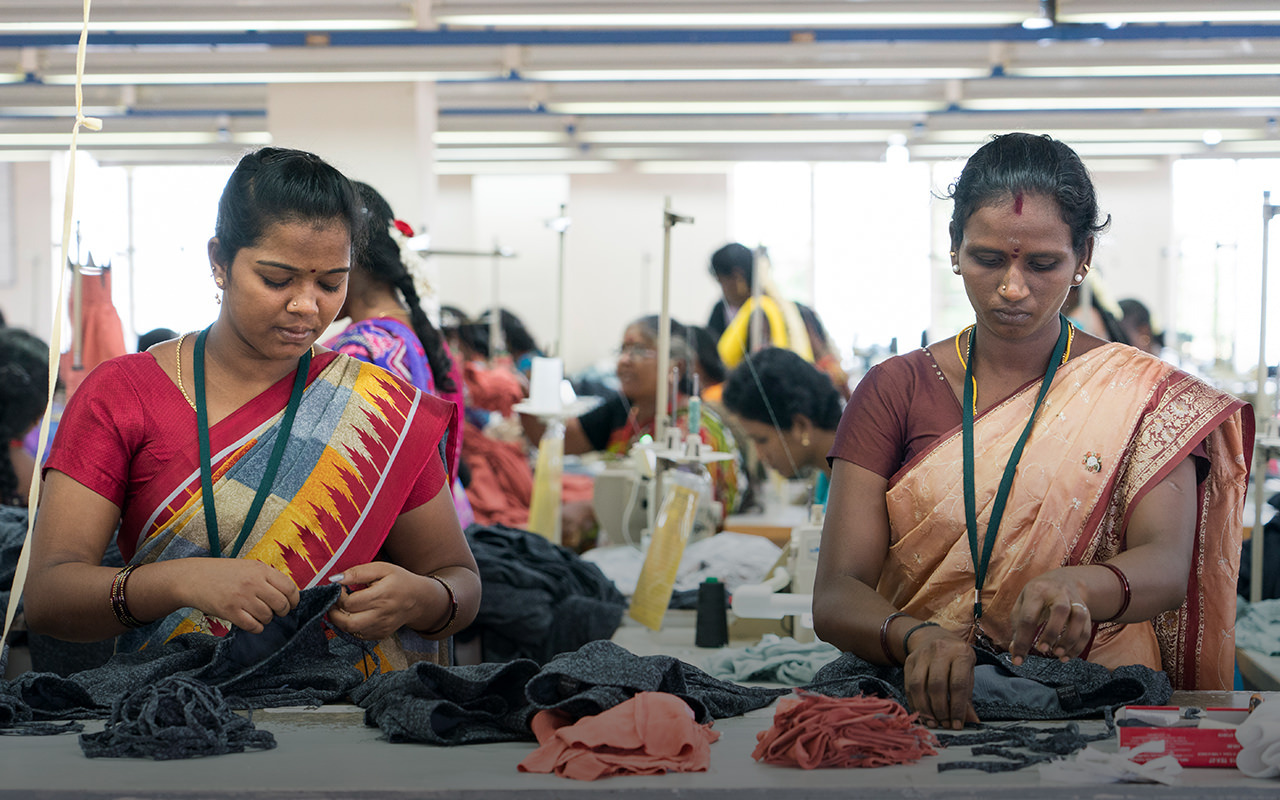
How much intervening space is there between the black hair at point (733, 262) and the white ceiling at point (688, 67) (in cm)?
72

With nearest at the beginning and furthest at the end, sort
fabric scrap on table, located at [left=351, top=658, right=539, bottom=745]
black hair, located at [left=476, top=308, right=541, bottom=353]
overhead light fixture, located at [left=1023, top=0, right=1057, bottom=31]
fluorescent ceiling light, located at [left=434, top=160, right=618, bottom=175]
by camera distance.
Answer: fabric scrap on table, located at [left=351, top=658, right=539, bottom=745] → overhead light fixture, located at [left=1023, top=0, right=1057, bottom=31] → black hair, located at [left=476, top=308, right=541, bottom=353] → fluorescent ceiling light, located at [left=434, top=160, right=618, bottom=175]

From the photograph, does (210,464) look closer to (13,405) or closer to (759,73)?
(13,405)

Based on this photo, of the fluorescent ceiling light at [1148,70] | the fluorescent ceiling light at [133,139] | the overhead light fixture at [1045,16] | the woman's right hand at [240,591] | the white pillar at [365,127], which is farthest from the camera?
the fluorescent ceiling light at [133,139]

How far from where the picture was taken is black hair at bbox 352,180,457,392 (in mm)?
2758

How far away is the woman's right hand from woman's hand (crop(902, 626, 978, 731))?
790mm

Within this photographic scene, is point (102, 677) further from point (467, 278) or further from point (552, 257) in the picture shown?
point (552, 257)

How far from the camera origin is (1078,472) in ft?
5.89

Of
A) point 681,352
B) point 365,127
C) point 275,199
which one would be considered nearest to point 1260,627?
point 275,199

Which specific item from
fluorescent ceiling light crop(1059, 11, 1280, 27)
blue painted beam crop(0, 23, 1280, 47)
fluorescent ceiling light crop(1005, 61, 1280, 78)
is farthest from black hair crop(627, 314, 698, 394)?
fluorescent ceiling light crop(1059, 11, 1280, 27)

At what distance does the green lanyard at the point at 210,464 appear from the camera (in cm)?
176

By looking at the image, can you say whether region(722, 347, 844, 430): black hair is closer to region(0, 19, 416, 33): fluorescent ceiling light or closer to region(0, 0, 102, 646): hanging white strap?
region(0, 19, 416, 33): fluorescent ceiling light

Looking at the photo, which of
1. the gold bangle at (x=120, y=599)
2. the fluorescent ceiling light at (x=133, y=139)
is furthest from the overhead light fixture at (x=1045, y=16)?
the fluorescent ceiling light at (x=133, y=139)

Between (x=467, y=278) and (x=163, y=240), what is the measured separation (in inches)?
103

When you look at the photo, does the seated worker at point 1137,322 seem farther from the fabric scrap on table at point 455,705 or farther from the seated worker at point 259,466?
the fabric scrap on table at point 455,705
